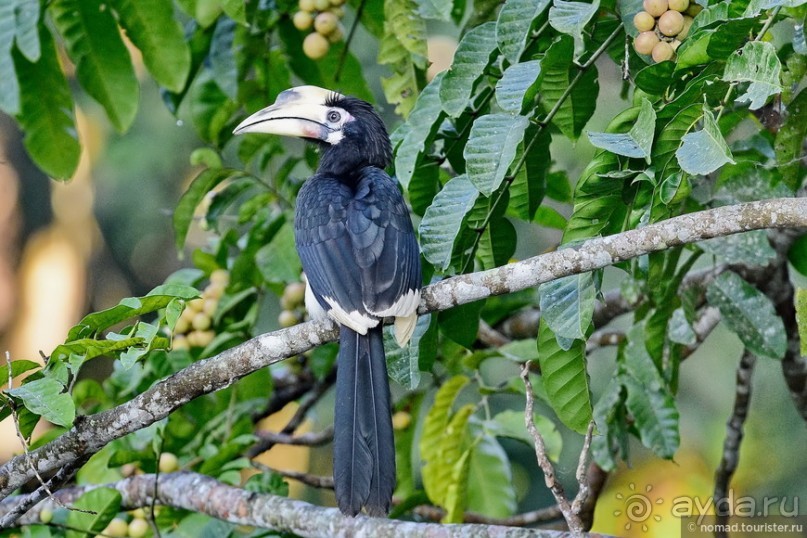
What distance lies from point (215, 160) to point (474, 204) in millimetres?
1451

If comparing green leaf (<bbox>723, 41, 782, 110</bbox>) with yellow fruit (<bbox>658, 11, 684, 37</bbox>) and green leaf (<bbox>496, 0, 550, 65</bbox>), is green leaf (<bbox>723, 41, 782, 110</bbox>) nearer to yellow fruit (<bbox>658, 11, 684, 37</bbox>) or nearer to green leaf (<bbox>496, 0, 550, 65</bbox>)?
yellow fruit (<bbox>658, 11, 684, 37</bbox>)

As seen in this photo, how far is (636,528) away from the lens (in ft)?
19.6

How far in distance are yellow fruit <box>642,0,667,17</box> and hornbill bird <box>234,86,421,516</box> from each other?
0.82m

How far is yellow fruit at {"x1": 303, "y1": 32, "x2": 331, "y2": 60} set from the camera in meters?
3.15

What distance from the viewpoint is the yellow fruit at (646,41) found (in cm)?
207

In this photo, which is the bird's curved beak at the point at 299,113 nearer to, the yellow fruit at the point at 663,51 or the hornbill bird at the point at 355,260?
the hornbill bird at the point at 355,260

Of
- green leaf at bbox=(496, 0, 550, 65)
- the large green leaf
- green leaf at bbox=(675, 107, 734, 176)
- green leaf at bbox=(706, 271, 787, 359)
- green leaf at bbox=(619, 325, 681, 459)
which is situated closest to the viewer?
green leaf at bbox=(675, 107, 734, 176)

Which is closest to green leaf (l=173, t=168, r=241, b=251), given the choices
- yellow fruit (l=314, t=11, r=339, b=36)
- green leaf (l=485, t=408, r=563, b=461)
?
yellow fruit (l=314, t=11, r=339, b=36)

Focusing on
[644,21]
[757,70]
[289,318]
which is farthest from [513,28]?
[289,318]

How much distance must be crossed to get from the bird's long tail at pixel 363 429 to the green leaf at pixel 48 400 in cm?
68

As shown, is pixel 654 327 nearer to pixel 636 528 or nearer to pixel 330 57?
pixel 330 57

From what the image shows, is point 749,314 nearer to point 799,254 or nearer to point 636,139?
point 799,254

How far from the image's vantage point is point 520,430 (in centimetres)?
305

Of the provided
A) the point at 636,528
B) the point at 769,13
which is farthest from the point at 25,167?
the point at 769,13
